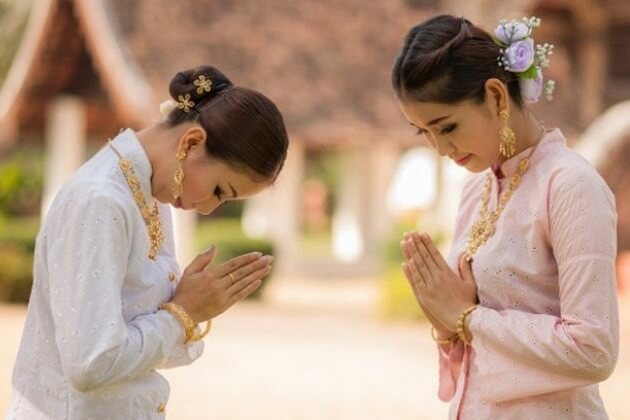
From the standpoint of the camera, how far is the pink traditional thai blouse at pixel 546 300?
2.64 meters

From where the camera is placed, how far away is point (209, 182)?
271cm

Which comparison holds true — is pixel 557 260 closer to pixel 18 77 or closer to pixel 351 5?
pixel 18 77

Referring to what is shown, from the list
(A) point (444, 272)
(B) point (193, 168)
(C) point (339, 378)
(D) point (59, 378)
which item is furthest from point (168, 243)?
(C) point (339, 378)

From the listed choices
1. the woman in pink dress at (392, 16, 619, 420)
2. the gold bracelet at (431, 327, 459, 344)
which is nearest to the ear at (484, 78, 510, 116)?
the woman in pink dress at (392, 16, 619, 420)

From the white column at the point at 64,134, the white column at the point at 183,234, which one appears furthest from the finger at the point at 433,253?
the white column at the point at 64,134

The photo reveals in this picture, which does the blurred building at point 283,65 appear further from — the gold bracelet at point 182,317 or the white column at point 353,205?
the gold bracelet at point 182,317

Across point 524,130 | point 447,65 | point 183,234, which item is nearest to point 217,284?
point 447,65

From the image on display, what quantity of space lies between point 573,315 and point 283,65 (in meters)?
13.1

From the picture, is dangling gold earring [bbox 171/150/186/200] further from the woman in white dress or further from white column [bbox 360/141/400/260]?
white column [bbox 360/141/400/260]

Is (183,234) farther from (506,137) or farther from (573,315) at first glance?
(573,315)

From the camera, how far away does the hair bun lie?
109 inches

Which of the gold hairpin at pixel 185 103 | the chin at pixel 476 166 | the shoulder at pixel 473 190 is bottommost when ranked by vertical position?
the shoulder at pixel 473 190

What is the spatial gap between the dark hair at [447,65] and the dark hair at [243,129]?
358mm

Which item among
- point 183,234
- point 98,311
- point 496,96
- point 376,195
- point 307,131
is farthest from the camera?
point 376,195
